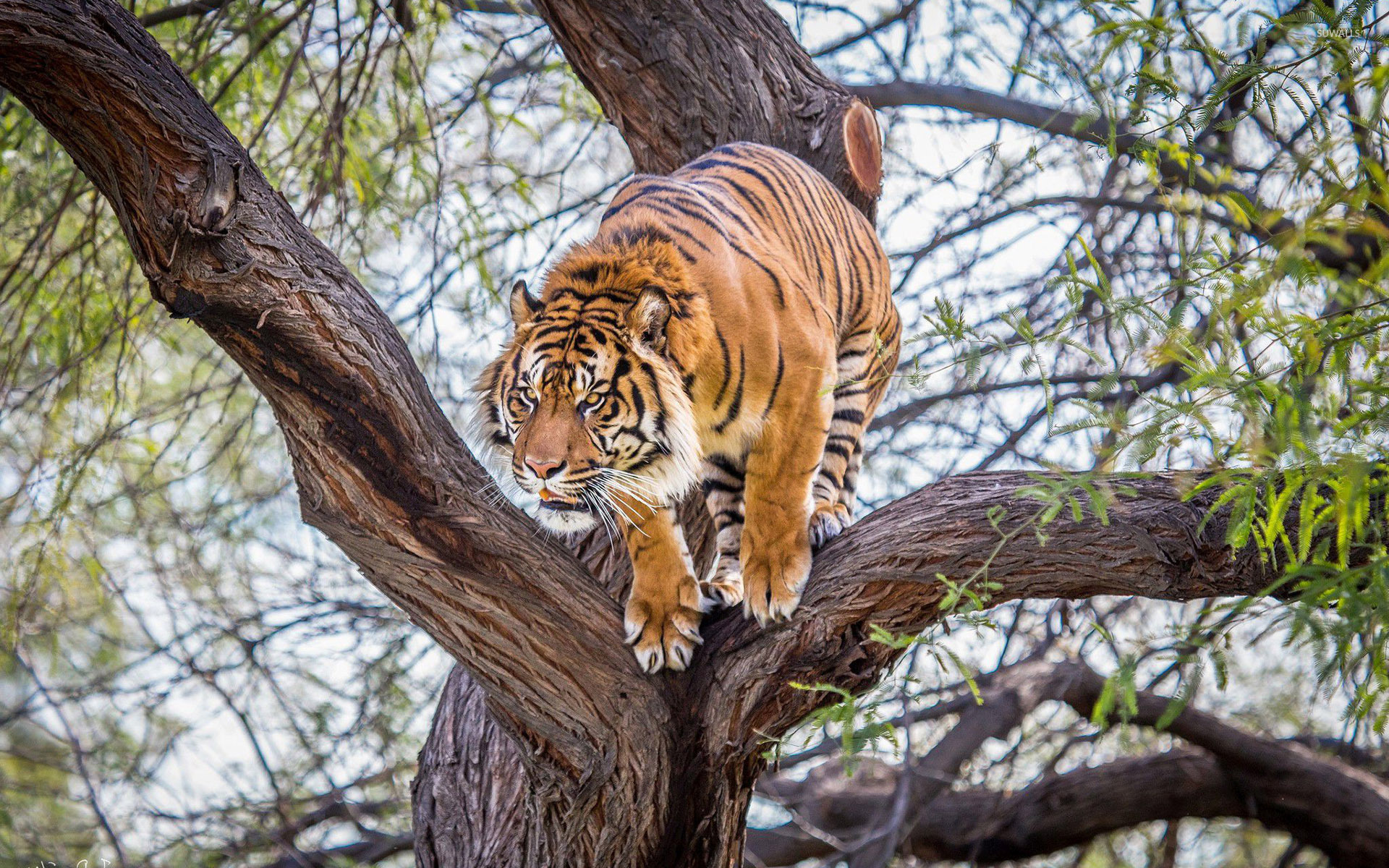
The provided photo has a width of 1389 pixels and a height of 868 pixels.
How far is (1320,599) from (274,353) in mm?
1634

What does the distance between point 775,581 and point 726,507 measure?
0.64m

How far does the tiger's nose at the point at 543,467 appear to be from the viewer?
234cm

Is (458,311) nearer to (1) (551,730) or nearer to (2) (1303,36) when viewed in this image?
(1) (551,730)

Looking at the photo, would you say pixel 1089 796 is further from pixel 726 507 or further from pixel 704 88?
pixel 704 88

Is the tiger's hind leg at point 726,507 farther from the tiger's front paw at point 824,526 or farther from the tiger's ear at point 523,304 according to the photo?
the tiger's ear at point 523,304

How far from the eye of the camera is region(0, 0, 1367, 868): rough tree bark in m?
1.82

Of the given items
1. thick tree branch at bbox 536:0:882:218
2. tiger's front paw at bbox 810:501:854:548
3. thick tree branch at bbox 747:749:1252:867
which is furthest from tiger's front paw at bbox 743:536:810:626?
thick tree branch at bbox 747:749:1252:867

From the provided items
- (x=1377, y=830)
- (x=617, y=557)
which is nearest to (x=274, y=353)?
(x=617, y=557)

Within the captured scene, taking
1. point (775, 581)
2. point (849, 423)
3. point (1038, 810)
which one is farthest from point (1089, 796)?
point (775, 581)

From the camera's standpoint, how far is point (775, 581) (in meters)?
2.42

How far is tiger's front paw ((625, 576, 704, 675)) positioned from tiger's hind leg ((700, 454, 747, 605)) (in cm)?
33

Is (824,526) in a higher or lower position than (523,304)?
lower

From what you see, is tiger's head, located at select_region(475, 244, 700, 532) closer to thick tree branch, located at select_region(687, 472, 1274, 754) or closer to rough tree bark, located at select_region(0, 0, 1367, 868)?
rough tree bark, located at select_region(0, 0, 1367, 868)

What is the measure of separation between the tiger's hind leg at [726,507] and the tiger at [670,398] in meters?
0.10
